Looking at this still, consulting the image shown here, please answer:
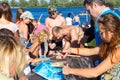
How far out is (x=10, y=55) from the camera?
2.24 meters

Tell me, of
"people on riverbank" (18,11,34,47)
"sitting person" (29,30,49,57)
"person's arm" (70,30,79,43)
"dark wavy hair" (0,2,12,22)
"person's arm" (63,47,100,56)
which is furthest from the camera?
"people on riverbank" (18,11,34,47)

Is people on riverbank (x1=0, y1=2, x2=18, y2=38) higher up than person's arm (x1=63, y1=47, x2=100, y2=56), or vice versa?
people on riverbank (x1=0, y1=2, x2=18, y2=38)

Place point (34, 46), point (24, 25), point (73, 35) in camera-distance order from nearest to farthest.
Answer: point (73, 35), point (34, 46), point (24, 25)

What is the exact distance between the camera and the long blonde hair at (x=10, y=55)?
7.36ft

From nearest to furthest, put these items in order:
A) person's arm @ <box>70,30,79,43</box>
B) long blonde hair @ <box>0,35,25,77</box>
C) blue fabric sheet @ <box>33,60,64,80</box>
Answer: long blonde hair @ <box>0,35,25,77</box>
blue fabric sheet @ <box>33,60,64,80</box>
person's arm @ <box>70,30,79,43</box>

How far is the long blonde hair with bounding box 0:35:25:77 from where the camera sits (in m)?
2.24

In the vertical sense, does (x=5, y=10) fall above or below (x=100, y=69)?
above

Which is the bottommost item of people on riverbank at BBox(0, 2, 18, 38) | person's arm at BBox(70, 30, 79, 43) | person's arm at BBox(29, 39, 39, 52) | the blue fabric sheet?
person's arm at BBox(29, 39, 39, 52)

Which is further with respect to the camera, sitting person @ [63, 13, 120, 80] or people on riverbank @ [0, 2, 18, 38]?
people on riverbank @ [0, 2, 18, 38]

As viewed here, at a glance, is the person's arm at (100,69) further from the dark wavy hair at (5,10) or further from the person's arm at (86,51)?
the dark wavy hair at (5,10)

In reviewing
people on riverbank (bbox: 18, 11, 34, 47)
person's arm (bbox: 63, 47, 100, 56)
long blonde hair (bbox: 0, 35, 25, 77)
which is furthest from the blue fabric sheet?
people on riverbank (bbox: 18, 11, 34, 47)

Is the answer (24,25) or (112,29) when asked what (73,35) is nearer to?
(24,25)

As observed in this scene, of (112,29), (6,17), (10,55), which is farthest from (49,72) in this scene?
(6,17)

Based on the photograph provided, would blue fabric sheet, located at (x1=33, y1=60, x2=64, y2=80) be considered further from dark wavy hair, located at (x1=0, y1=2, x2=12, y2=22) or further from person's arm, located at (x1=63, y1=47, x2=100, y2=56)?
dark wavy hair, located at (x1=0, y1=2, x2=12, y2=22)
